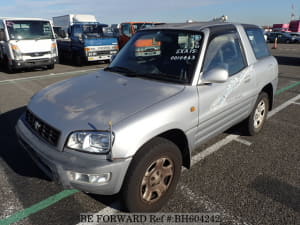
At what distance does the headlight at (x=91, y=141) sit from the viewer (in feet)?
6.60

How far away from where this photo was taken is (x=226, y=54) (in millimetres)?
3174

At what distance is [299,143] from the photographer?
3867 millimetres

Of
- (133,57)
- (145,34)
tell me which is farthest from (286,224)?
(145,34)

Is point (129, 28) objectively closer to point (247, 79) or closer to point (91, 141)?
point (247, 79)

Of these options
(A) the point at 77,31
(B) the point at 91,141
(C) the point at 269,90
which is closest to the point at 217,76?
(B) the point at 91,141

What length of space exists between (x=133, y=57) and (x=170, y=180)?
1801 millimetres

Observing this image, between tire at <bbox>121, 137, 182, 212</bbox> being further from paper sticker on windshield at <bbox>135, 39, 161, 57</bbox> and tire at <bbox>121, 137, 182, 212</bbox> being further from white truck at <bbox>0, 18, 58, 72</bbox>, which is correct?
white truck at <bbox>0, 18, 58, 72</bbox>

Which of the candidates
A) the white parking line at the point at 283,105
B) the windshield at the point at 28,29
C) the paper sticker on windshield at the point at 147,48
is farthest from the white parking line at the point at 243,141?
the windshield at the point at 28,29

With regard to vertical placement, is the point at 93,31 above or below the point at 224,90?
above

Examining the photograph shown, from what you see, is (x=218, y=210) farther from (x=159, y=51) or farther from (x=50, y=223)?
(x=159, y=51)

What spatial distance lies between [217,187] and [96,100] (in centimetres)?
168

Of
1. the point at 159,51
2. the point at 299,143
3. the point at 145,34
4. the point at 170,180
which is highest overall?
the point at 145,34

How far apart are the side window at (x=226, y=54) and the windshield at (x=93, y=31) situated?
10.8m

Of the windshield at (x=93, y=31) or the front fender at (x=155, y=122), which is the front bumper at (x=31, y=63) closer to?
the windshield at (x=93, y=31)
